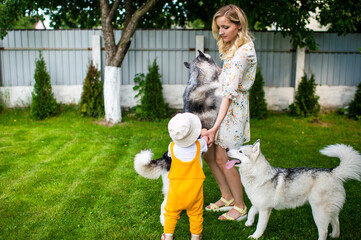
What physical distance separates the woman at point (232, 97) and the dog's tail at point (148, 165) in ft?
1.66

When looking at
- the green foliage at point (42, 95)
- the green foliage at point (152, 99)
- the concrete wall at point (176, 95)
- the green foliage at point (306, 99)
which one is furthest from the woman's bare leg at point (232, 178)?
the green foliage at point (42, 95)

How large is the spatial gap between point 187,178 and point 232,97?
0.81 meters

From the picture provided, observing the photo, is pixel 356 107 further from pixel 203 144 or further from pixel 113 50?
pixel 203 144

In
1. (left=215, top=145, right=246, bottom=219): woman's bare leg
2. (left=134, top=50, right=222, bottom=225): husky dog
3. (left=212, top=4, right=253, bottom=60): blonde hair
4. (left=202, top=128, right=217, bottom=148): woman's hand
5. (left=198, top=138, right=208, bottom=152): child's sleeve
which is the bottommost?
(left=215, top=145, right=246, bottom=219): woman's bare leg

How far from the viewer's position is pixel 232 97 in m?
2.76

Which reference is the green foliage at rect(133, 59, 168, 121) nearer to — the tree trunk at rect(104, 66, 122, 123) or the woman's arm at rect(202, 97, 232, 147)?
the tree trunk at rect(104, 66, 122, 123)

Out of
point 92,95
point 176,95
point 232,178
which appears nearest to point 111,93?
point 92,95

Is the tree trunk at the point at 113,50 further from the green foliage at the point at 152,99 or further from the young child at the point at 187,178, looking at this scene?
the young child at the point at 187,178

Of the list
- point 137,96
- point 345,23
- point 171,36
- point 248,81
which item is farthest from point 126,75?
point 248,81

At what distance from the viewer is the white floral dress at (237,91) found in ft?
8.99

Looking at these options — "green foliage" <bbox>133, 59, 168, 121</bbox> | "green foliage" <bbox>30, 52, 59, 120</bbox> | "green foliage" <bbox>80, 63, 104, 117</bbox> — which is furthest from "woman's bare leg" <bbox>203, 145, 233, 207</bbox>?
"green foliage" <bbox>30, 52, 59, 120</bbox>

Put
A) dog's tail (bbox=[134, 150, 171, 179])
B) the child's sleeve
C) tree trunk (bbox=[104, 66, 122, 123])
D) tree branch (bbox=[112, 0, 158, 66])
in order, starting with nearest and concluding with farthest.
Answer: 1. the child's sleeve
2. dog's tail (bbox=[134, 150, 171, 179])
3. tree branch (bbox=[112, 0, 158, 66])
4. tree trunk (bbox=[104, 66, 122, 123])

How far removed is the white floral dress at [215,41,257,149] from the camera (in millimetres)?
2740

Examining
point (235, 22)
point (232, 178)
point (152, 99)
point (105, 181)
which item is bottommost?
point (105, 181)
